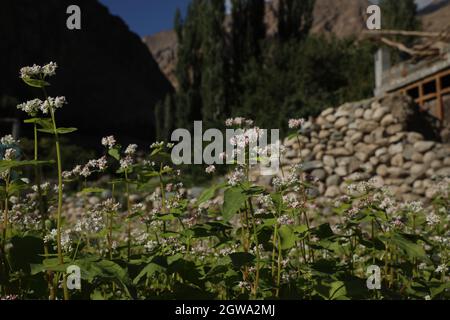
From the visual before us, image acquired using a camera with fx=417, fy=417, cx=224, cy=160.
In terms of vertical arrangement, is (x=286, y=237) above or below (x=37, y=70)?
below

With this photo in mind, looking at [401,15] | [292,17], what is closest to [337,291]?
[292,17]

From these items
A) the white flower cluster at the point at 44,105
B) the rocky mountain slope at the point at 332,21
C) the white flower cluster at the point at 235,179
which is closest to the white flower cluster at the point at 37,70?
the white flower cluster at the point at 44,105

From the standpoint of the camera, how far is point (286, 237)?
199cm

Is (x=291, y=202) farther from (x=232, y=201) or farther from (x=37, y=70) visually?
(x=37, y=70)

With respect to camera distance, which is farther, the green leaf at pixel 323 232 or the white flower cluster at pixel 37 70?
the green leaf at pixel 323 232

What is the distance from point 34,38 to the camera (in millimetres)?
29906

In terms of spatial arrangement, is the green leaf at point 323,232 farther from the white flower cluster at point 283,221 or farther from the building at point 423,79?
the building at point 423,79

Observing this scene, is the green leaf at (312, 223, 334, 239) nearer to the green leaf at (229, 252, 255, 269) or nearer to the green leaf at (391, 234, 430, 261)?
the green leaf at (391, 234, 430, 261)

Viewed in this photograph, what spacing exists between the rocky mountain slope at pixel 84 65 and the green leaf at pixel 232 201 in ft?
85.3

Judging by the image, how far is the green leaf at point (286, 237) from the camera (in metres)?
1.94

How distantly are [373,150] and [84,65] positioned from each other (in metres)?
27.9

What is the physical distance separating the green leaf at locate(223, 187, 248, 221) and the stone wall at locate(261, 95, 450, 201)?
691cm

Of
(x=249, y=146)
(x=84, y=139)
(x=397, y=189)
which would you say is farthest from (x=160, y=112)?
(x=249, y=146)
